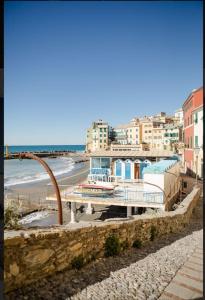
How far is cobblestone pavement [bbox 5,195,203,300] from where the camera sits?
4562 millimetres

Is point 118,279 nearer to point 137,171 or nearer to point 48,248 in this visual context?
point 48,248

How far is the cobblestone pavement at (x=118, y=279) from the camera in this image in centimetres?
456

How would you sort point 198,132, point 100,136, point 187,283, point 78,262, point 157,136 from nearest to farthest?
point 187,283
point 78,262
point 198,132
point 157,136
point 100,136

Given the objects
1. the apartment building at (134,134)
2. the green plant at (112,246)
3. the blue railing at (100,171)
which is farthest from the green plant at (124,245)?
the apartment building at (134,134)

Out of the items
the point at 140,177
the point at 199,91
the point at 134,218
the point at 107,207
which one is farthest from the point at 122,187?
the point at 199,91

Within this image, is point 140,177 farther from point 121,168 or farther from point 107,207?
point 107,207

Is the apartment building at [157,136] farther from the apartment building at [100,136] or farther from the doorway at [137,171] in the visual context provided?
the doorway at [137,171]

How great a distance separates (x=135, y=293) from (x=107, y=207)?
18.6 m

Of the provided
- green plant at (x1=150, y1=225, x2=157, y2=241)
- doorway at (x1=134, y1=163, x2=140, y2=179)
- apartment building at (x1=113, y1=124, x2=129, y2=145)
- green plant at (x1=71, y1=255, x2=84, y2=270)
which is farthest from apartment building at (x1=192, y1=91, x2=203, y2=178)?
apartment building at (x1=113, y1=124, x2=129, y2=145)

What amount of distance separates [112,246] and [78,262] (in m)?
1.30

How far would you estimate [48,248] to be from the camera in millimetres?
4879

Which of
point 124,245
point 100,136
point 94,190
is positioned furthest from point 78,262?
point 100,136

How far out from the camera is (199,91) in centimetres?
3031

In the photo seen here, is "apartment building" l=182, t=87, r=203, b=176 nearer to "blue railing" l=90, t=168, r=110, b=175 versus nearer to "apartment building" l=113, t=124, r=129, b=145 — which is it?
"blue railing" l=90, t=168, r=110, b=175
